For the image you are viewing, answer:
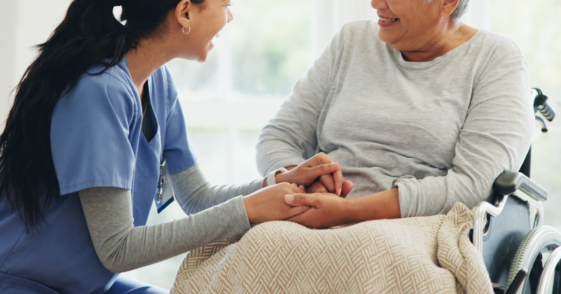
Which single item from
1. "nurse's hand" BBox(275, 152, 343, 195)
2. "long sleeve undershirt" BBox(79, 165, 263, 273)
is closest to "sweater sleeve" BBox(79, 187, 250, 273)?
"long sleeve undershirt" BBox(79, 165, 263, 273)

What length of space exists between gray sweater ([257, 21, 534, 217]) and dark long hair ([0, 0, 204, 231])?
1.93ft

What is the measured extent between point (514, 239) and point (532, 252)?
0.37ft

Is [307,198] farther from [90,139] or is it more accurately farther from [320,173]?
[90,139]

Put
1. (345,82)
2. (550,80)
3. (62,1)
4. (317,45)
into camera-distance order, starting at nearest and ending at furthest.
Result: (345,82) → (62,1) → (550,80) → (317,45)

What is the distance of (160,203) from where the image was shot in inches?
53.9

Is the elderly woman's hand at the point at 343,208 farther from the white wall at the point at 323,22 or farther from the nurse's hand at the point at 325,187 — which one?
the white wall at the point at 323,22

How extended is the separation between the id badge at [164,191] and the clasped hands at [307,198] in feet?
1.04

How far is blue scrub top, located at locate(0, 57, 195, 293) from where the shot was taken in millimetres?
978

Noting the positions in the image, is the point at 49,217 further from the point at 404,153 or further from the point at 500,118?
the point at 500,118

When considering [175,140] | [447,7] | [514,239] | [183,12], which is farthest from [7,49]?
[514,239]

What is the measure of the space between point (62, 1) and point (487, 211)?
6.24 feet

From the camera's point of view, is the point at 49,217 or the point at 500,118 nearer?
the point at 49,217

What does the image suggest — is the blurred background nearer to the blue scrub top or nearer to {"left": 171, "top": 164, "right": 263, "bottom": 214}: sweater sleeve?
{"left": 171, "top": 164, "right": 263, "bottom": 214}: sweater sleeve

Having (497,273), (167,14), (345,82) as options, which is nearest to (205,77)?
(345,82)
